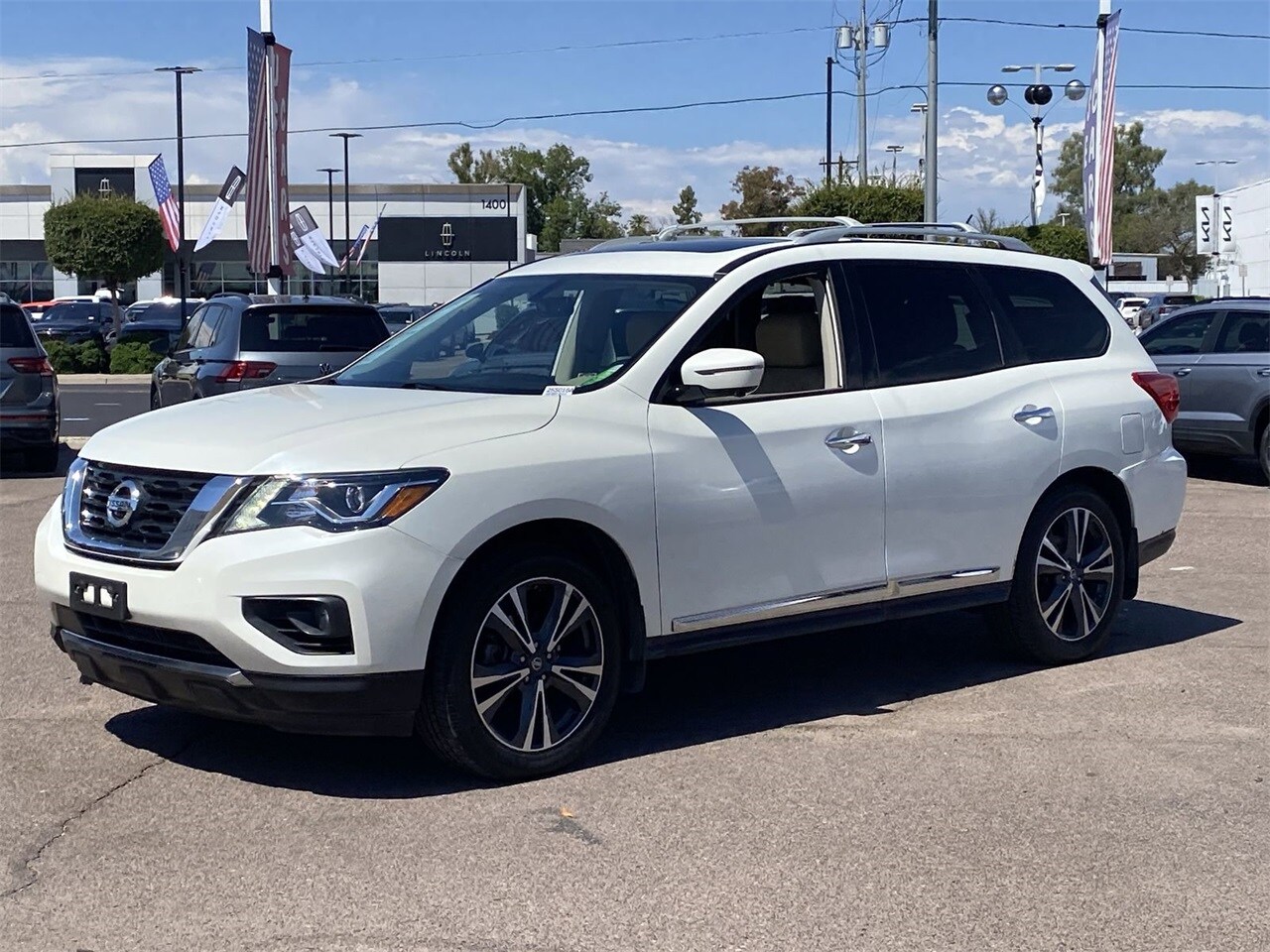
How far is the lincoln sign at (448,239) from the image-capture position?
242 ft

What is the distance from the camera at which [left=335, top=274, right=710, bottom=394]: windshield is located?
20.0 feet

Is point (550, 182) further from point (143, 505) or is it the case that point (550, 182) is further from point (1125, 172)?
point (143, 505)

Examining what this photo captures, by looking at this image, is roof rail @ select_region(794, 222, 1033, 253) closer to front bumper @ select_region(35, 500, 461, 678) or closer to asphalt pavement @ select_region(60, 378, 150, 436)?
front bumper @ select_region(35, 500, 461, 678)

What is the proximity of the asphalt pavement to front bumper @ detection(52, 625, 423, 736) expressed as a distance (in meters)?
14.2

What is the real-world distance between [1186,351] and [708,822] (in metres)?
11.5

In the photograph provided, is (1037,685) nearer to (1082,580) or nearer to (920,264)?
(1082,580)

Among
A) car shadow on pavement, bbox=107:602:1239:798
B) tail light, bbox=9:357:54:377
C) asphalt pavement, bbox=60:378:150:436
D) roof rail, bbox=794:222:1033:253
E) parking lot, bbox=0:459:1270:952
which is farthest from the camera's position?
asphalt pavement, bbox=60:378:150:436

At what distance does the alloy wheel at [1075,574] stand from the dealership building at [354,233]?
6651 cm

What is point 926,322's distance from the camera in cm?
692

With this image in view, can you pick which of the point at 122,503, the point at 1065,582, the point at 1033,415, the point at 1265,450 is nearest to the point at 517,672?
the point at 122,503

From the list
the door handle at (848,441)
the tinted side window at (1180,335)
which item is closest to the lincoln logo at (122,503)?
the door handle at (848,441)

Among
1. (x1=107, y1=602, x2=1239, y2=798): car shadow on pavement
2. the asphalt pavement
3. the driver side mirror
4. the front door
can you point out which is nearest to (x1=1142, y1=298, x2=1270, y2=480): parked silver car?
(x1=107, y1=602, x2=1239, y2=798): car shadow on pavement

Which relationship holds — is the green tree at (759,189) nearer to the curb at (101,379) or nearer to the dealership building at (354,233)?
the dealership building at (354,233)

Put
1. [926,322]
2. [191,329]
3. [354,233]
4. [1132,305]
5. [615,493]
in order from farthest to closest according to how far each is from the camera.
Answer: [354,233], [1132,305], [191,329], [926,322], [615,493]
